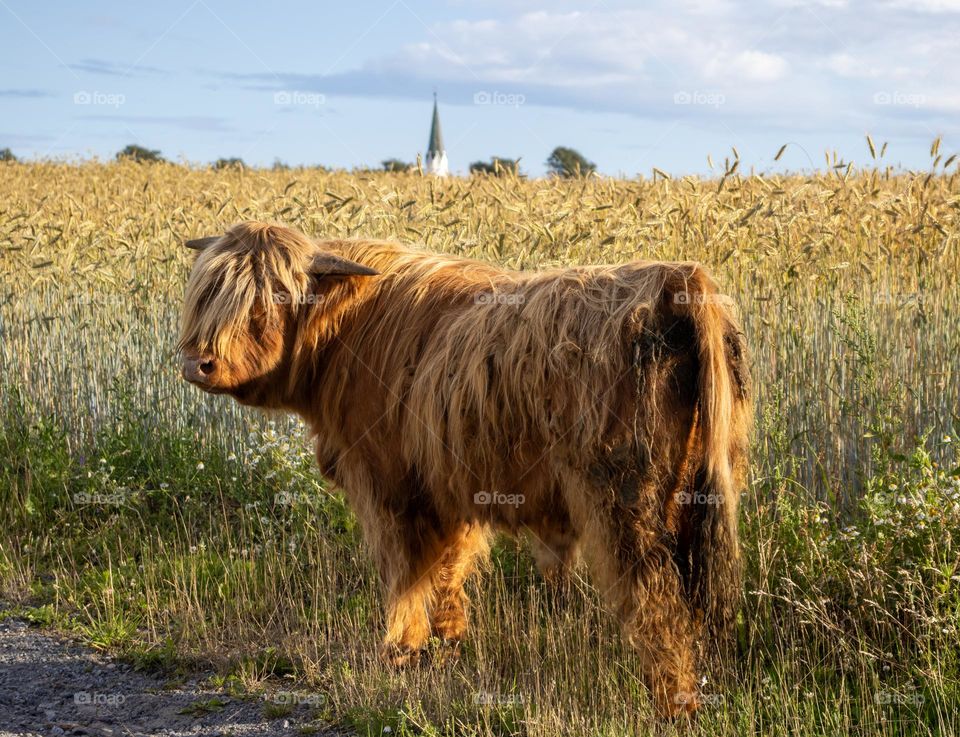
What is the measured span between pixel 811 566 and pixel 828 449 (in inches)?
35.8

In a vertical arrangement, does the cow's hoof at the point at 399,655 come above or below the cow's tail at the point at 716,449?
below

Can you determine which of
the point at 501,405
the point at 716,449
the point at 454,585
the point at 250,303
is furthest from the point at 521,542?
the point at 716,449

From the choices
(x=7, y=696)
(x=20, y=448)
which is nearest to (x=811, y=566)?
(x=7, y=696)

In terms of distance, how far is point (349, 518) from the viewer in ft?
17.2

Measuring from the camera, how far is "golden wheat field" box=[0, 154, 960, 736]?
11.9 ft

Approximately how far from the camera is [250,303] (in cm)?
397

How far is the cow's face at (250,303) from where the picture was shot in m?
3.95

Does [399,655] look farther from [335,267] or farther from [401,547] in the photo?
[335,267]

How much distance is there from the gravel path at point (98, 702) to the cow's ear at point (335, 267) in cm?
170

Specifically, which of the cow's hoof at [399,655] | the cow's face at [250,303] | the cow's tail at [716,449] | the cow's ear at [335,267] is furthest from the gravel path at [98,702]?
the cow's ear at [335,267]

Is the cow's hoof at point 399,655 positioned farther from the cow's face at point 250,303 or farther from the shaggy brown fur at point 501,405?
the cow's face at point 250,303

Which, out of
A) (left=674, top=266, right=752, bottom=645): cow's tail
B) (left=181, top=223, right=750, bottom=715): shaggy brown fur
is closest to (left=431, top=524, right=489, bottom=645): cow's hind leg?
(left=181, top=223, right=750, bottom=715): shaggy brown fur

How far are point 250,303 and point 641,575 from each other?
1.85 meters

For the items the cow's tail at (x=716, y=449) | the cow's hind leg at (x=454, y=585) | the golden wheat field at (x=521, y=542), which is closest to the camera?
the cow's tail at (x=716, y=449)
